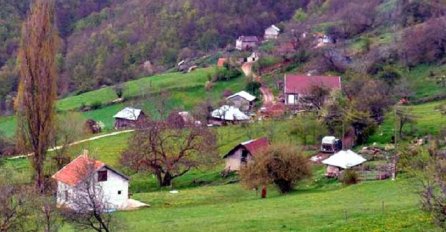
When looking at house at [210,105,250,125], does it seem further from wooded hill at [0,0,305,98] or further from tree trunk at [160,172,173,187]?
wooded hill at [0,0,305,98]

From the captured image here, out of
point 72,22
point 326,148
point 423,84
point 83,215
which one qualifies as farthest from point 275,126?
point 72,22

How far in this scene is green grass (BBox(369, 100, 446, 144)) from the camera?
5497 centimetres

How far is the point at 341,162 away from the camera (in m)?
46.7

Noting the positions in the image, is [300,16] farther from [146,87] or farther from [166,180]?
[166,180]

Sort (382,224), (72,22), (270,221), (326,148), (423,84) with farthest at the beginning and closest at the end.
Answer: (72,22)
(423,84)
(326,148)
(270,221)
(382,224)

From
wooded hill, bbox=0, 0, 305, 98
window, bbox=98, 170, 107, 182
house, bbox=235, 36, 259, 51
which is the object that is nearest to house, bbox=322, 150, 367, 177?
window, bbox=98, 170, 107, 182

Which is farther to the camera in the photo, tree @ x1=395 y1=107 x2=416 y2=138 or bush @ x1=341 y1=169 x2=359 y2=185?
tree @ x1=395 y1=107 x2=416 y2=138

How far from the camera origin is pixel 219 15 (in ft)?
463

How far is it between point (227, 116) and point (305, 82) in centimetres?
1068

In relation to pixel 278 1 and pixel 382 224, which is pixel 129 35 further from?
pixel 382 224

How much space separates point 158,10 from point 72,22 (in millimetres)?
27243

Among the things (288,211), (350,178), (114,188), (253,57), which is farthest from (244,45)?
(288,211)

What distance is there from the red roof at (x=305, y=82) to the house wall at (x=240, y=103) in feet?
17.0

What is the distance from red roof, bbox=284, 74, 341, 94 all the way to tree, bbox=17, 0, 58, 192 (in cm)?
3120
